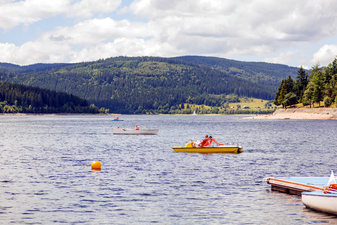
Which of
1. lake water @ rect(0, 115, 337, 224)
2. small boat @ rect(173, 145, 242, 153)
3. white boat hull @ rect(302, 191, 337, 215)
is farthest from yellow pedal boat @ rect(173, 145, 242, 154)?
white boat hull @ rect(302, 191, 337, 215)

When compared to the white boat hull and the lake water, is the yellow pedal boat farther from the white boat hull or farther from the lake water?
the white boat hull

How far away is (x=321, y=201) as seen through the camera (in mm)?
28406

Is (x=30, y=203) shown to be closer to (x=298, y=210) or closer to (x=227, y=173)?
(x=298, y=210)

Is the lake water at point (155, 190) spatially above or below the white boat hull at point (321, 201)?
below

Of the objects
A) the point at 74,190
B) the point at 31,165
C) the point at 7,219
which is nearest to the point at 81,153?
the point at 31,165

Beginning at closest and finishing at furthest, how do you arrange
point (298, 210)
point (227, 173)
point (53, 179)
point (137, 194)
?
point (298, 210)
point (137, 194)
point (53, 179)
point (227, 173)

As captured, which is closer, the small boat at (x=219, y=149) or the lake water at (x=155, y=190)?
the lake water at (x=155, y=190)

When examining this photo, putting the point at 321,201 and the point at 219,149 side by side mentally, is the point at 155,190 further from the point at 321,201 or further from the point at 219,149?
the point at 219,149

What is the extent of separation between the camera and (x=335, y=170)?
156 feet

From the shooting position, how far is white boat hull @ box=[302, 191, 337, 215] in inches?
1095

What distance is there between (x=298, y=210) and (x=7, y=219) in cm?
1819

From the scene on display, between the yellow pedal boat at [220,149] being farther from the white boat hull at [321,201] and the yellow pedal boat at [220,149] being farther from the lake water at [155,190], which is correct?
the white boat hull at [321,201]

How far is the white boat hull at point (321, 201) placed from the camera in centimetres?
2781

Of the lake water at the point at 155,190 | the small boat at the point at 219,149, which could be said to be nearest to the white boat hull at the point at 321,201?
the lake water at the point at 155,190
